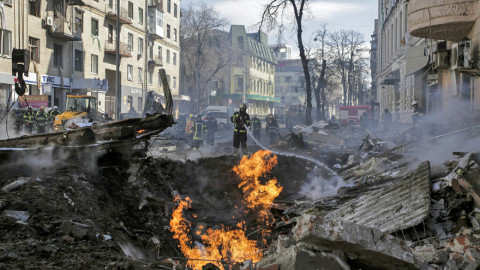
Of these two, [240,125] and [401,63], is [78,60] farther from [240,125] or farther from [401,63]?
[240,125]

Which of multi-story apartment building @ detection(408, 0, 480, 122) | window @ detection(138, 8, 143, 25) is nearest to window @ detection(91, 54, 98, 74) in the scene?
window @ detection(138, 8, 143, 25)

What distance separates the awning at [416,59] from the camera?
20156 mm

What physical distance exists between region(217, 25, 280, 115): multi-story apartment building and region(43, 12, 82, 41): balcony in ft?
116

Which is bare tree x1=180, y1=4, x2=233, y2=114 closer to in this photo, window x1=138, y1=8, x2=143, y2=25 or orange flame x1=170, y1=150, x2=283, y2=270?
window x1=138, y1=8, x2=143, y2=25

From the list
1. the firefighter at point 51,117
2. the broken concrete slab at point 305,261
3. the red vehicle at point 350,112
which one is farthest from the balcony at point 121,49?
the broken concrete slab at point 305,261

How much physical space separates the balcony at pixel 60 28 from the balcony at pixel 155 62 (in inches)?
561

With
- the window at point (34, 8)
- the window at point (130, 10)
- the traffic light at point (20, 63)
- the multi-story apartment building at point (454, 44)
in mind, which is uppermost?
the window at point (130, 10)

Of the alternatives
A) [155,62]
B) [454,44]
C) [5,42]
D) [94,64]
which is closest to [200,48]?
[155,62]

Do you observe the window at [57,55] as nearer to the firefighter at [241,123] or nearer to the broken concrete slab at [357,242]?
the firefighter at [241,123]

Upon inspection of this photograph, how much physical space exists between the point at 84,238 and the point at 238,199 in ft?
16.3

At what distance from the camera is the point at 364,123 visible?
39844 mm

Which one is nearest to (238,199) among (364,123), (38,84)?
(38,84)

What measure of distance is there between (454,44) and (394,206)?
13.1 metres

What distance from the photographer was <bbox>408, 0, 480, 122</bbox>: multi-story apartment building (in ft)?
46.7
